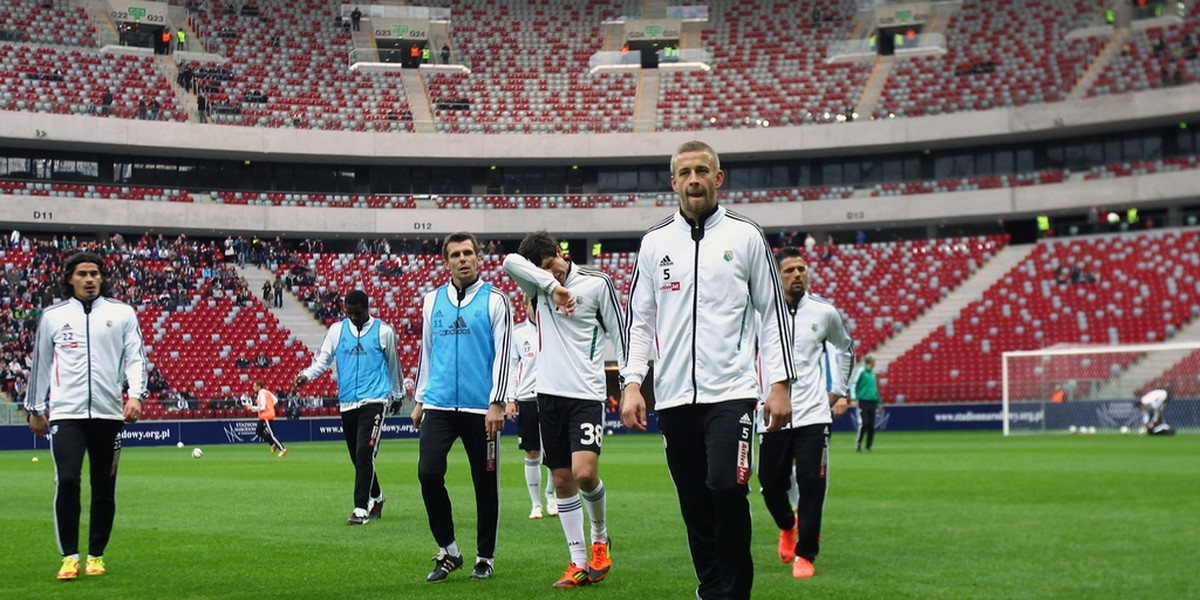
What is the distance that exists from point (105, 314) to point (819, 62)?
185ft

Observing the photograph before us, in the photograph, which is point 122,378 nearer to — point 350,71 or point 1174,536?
point 1174,536

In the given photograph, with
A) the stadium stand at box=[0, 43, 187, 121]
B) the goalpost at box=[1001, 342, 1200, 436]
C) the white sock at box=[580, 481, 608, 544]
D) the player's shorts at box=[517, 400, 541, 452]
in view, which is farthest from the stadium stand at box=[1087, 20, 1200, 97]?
the white sock at box=[580, 481, 608, 544]

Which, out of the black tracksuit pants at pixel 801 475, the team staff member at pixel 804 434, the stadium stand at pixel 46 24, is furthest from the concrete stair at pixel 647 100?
the black tracksuit pants at pixel 801 475

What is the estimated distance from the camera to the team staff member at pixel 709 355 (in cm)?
668

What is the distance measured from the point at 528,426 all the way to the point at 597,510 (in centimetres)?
417

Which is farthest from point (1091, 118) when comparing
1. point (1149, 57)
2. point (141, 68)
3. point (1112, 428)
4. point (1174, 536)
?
point (1174, 536)

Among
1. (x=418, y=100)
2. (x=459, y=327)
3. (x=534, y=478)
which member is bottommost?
(x=534, y=478)

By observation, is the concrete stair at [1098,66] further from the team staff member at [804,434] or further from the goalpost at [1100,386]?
the team staff member at [804,434]

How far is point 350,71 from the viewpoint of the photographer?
61.6 metres

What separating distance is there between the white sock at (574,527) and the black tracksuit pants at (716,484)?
2.63m

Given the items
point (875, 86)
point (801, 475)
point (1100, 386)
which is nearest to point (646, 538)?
point (801, 475)

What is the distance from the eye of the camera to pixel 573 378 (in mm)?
9570

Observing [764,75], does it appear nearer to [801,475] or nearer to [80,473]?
[801,475]

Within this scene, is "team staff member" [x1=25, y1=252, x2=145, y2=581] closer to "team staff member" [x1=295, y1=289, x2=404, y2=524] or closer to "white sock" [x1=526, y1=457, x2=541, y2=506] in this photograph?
"team staff member" [x1=295, y1=289, x2=404, y2=524]
